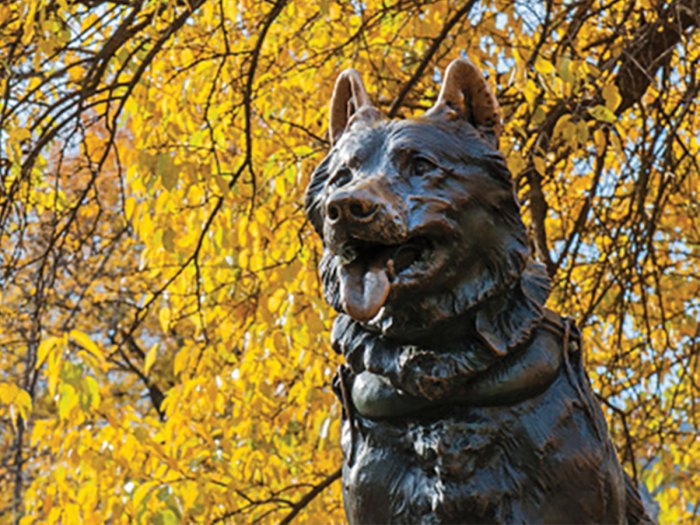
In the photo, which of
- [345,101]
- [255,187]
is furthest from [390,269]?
[255,187]

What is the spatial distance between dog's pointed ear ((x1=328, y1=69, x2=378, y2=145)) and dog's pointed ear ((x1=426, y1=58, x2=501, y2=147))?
0.67ft

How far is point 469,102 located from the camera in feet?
7.99

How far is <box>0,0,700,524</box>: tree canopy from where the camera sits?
4.55 metres

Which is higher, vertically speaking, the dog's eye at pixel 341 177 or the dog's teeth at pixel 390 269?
the dog's eye at pixel 341 177

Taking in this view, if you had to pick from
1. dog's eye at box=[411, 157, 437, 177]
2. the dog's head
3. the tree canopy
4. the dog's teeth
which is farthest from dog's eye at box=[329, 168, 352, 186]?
the tree canopy

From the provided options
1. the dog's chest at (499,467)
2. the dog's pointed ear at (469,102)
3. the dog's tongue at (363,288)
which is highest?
the dog's pointed ear at (469,102)

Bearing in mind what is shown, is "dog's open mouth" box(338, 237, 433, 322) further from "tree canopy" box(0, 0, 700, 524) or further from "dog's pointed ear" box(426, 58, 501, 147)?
"tree canopy" box(0, 0, 700, 524)

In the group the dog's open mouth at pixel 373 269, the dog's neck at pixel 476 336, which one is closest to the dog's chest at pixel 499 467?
the dog's neck at pixel 476 336

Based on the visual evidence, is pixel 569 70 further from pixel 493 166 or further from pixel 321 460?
pixel 321 460

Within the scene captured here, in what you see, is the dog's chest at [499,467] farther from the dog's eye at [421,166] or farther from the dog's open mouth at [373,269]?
the dog's eye at [421,166]

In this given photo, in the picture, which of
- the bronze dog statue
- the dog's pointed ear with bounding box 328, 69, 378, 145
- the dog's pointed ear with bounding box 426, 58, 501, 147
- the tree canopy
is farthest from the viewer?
the tree canopy

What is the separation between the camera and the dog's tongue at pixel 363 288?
2111mm

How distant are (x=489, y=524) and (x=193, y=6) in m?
2.67

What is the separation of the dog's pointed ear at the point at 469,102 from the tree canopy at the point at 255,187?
1.54m
